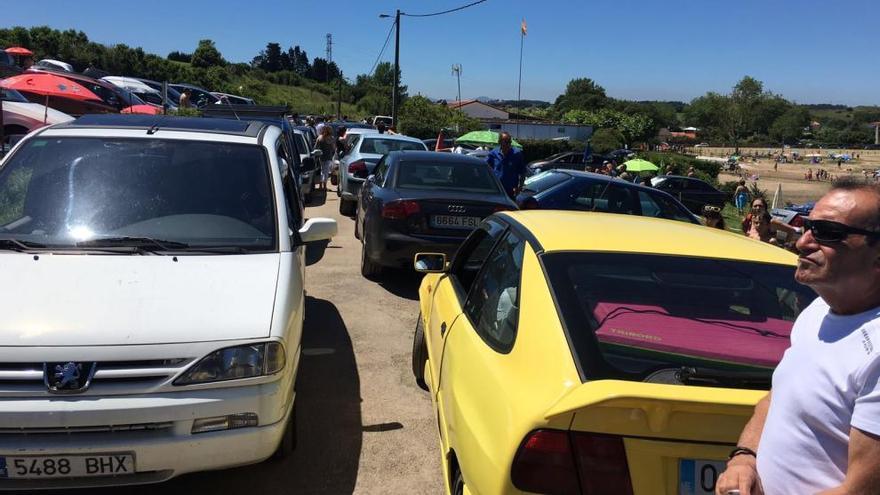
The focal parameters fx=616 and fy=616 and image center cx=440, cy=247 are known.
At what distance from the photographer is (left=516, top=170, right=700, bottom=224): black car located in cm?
912

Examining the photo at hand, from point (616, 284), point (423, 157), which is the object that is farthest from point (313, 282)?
point (616, 284)

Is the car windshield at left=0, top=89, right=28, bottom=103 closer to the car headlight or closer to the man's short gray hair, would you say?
the car headlight

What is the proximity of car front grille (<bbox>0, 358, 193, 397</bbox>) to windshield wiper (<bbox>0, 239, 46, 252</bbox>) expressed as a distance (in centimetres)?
101

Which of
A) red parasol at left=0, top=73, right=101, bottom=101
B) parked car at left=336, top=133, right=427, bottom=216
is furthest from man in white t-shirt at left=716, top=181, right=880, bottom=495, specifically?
red parasol at left=0, top=73, right=101, bottom=101

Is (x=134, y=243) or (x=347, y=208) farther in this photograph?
(x=347, y=208)

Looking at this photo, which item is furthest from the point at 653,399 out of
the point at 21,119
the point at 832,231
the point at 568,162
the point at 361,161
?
the point at 568,162

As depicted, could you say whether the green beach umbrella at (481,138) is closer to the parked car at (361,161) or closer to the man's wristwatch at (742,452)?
the parked car at (361,161)

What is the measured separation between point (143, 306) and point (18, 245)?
1.01 meters

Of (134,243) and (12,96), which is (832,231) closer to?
(134,243)

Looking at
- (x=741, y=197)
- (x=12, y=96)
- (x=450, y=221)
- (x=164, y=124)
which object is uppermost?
(x=12, y=96)

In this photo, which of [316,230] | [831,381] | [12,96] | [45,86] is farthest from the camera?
[12,96]

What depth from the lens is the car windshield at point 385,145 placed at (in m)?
13.2

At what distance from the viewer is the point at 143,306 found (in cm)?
288

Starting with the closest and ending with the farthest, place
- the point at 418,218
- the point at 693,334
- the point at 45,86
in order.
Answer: the point at 693,334, the point at 418,218, the point at 45,86
